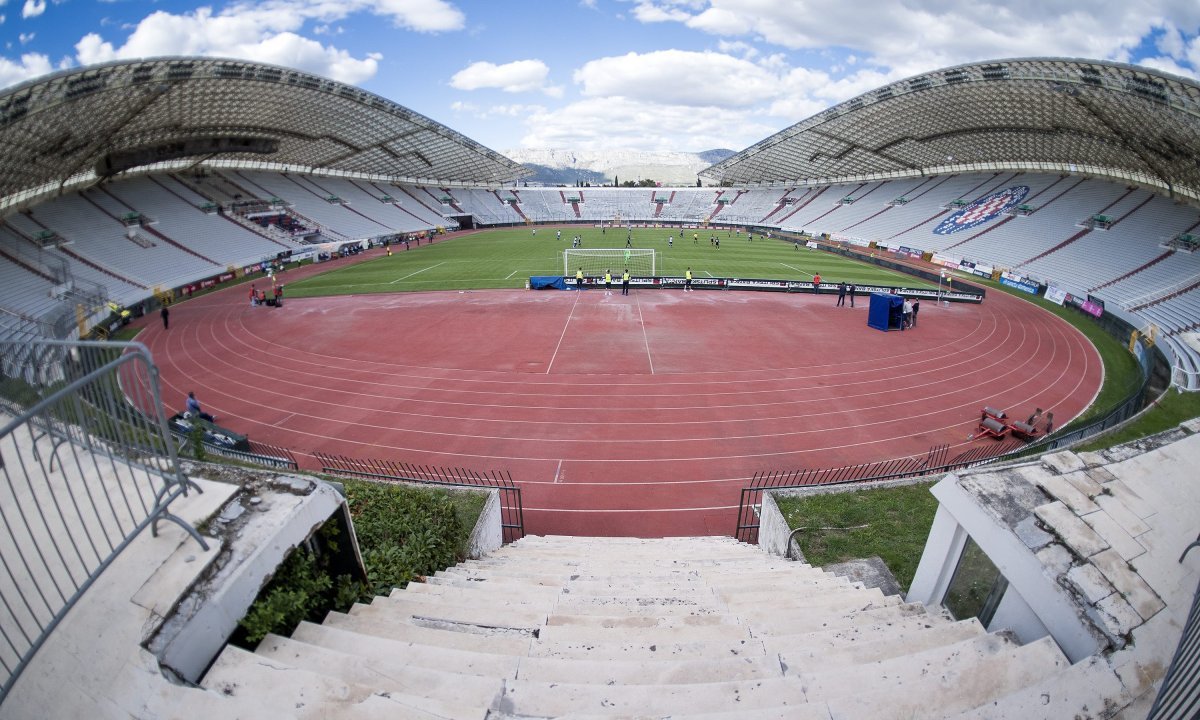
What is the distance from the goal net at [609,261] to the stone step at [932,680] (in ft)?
124

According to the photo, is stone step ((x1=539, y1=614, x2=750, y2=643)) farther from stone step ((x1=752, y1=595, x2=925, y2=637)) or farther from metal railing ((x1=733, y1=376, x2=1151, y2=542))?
metal railing ((x1=733, y1=376, x2=1151, y2=542))

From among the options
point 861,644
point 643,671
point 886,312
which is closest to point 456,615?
point 643,671

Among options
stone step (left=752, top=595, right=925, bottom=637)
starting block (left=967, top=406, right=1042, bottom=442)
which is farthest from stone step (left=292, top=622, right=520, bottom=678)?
starting block (left=967, top=406, right=1042, bottom=442)

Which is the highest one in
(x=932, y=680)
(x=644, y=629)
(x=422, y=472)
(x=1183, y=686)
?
(x=1183, y=686)

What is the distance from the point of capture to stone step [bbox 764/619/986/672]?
3.97 meters

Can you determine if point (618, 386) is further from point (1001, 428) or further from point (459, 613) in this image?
point (459, 613)

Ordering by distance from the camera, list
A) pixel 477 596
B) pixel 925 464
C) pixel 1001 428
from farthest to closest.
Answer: pixel 1001 428 → pixel 925 464 → pixel 477 596

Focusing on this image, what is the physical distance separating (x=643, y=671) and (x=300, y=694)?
6.95 ft

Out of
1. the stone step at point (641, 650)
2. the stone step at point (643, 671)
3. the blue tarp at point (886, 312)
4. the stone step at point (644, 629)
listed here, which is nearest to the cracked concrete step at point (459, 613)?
the stone step at point (644, 629)

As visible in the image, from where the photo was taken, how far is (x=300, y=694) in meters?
2.94

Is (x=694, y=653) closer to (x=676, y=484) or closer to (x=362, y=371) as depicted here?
(x=676, y=484)

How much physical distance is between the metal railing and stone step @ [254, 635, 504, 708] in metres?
10.1

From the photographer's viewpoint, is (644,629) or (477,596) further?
(477,596)

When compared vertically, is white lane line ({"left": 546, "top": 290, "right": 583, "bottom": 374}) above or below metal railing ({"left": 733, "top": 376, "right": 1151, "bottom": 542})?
above
